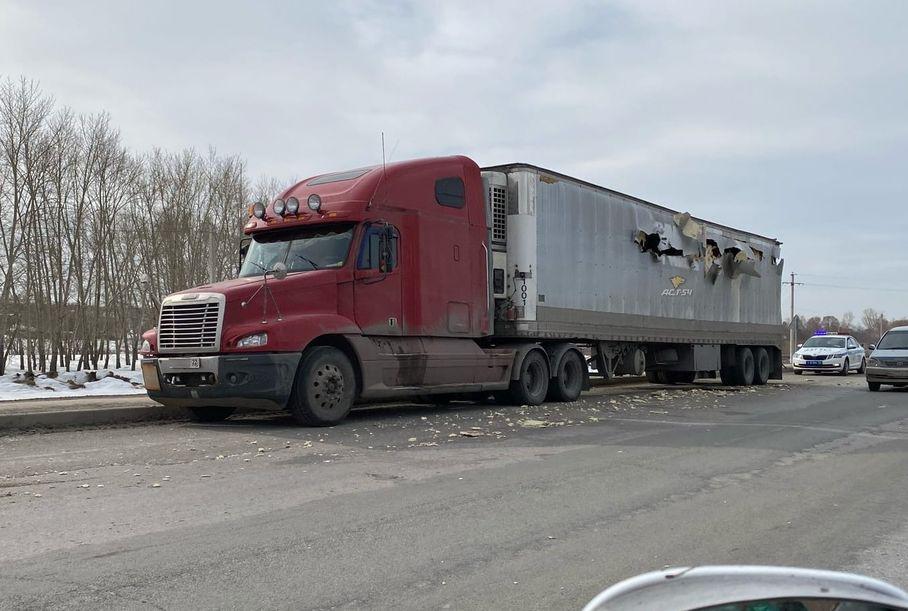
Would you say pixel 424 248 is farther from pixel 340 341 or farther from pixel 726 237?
pixel 726 237

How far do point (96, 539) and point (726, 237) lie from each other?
19.4 metres

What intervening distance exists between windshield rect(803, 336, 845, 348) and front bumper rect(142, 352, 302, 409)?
28.0 metres

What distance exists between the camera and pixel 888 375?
20.5 meters

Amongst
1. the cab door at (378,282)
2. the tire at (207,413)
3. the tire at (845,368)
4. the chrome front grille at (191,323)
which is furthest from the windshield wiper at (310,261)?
the tire at (845,368)

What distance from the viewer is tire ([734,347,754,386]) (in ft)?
73.4

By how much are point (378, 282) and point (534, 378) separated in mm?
4471

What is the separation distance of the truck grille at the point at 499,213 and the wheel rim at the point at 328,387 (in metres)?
4.43

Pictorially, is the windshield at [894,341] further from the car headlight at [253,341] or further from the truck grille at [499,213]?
the car headlight at [253,341]

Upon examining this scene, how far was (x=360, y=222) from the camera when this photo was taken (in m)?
11.5

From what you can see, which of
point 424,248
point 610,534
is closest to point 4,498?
point 610,534

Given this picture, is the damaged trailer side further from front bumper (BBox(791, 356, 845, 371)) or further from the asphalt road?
front bumper (BBox(791, 356, 845, 371))

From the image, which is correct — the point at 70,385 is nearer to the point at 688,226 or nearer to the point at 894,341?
the point at 688,226

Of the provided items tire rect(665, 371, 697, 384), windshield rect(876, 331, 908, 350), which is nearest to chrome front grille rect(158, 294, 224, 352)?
tire rect(665, 371, 697, 384)

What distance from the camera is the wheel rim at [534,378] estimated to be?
1455 cm
